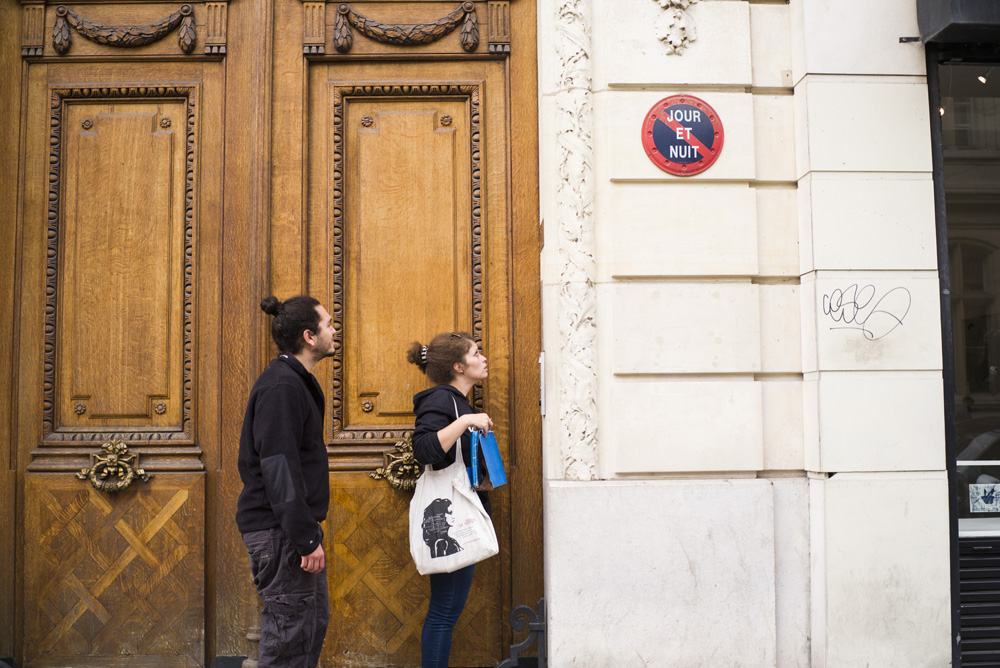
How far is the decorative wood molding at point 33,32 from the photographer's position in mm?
4598

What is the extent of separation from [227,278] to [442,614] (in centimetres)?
229

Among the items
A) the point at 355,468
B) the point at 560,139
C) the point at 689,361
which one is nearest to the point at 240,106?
the point at 560,139

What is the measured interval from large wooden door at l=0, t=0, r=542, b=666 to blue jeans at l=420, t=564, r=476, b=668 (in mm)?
563

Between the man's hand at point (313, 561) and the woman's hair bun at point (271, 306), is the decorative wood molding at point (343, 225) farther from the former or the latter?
the man's hand at point (313, 561)

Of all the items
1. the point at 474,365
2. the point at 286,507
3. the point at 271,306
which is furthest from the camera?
the point at 474,365

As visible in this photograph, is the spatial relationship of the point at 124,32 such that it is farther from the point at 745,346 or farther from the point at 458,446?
the point at 745,346

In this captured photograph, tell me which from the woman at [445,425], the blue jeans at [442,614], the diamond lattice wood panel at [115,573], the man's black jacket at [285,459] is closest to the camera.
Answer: the man's black jacket at [285,459]

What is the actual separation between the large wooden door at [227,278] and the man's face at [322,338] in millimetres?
865

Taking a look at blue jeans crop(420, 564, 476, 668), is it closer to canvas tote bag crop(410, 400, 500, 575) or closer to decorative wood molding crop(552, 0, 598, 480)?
canvas tote bag crop(410, 400, 500, 575)

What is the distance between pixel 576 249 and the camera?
4.14 m

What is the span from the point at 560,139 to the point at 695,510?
212 cm

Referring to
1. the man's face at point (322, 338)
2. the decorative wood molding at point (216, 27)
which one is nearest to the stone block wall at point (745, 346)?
the man's face at point (322, 338)

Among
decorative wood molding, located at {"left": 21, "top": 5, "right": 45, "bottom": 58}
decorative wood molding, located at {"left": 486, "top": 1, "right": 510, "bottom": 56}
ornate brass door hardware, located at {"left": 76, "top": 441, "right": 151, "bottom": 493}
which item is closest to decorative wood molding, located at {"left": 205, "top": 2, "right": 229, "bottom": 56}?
decorative wood molding, located at {"left": 21, "top": 5, "right": 45, "bottom": 58}

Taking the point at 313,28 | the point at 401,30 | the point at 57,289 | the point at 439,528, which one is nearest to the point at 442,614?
A: the point at 439,528
